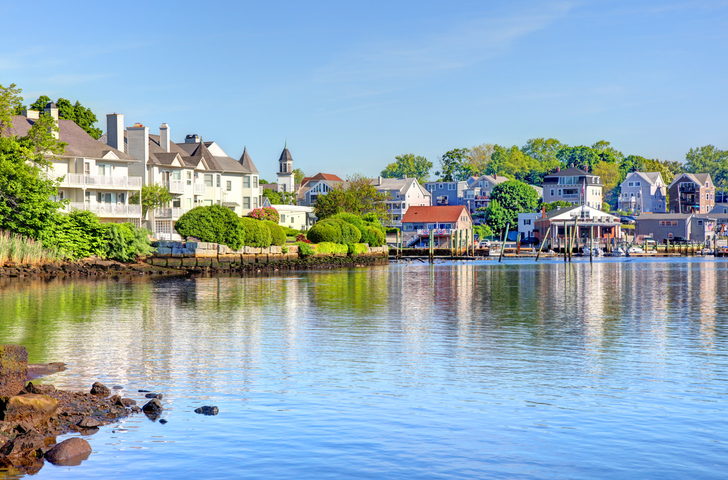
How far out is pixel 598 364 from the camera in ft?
66.6

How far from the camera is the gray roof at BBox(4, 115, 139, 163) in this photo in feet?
227

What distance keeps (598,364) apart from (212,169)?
75.1m

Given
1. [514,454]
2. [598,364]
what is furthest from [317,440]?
[598,364]

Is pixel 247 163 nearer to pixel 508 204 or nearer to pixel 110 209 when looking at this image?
pixel 110 209

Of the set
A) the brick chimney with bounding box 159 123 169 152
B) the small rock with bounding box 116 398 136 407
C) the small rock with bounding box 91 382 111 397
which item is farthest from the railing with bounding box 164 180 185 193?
the small rock with bounding box 116 398 136 407

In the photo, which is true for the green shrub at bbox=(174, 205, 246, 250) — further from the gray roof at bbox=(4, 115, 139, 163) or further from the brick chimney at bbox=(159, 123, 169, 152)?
the brick chimney at bbox=(159, 123, 169, 152)

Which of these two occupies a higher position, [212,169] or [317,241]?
[212,169]

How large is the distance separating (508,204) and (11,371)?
161 metres

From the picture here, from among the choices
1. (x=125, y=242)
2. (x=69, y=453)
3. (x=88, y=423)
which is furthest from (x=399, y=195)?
(x=69, y=453)

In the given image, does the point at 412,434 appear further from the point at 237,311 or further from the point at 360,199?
the point at 360,199

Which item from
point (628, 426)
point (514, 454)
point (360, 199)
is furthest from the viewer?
point (360, 199)

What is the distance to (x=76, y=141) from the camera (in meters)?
73.0

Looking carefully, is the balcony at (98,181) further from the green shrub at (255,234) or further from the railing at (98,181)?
the green shrub at (255,234)

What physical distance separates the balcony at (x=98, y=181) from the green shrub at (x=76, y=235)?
22.6ft
